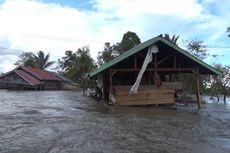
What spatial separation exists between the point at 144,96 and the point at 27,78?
121ft

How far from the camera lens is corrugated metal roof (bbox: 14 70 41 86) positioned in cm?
5360

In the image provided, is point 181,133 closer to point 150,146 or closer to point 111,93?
point 150,146

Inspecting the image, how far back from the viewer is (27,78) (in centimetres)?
5425

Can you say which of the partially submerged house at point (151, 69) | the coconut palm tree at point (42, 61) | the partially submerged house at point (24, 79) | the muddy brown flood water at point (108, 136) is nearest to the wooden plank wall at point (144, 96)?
the partially submerged house at point (151, 69)

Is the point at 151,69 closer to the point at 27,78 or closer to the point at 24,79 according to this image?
the point at 24,79

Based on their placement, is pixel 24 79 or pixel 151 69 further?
pixel 24 79

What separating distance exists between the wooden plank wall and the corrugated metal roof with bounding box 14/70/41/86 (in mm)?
35193

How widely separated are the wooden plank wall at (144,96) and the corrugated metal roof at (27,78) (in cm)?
3519

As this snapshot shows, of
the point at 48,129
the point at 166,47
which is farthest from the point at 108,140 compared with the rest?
the point at 166,47

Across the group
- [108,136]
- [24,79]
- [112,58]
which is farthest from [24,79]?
[108,136]

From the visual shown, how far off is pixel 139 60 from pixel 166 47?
3.39 m

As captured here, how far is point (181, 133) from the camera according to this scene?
1089cm

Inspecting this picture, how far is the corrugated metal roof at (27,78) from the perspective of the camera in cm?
5360

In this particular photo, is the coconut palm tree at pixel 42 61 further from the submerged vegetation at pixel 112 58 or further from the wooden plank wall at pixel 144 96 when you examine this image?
the wooden plank wall at pixel 144 96
